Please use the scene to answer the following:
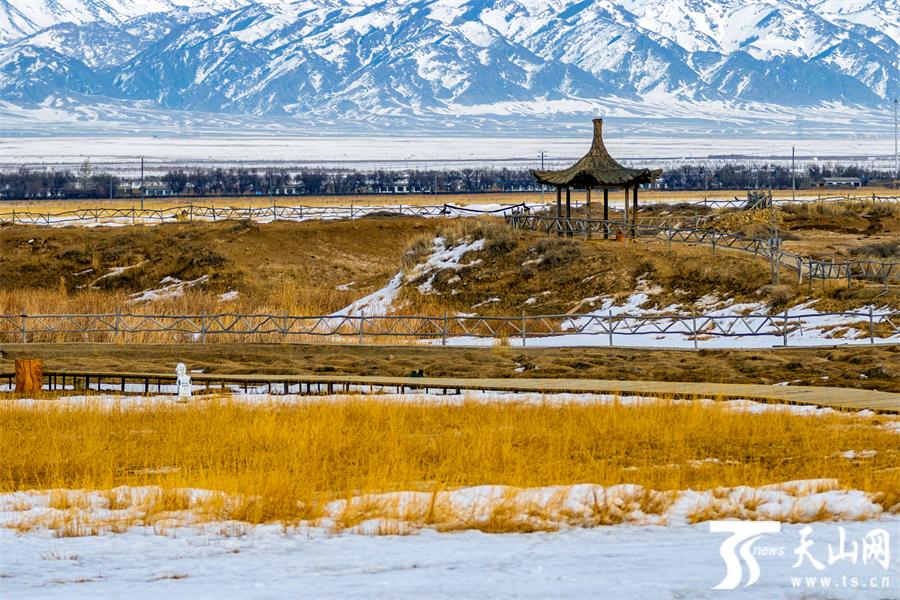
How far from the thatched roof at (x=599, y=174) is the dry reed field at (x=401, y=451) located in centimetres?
3065

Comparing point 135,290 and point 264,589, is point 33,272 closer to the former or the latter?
point 135,290

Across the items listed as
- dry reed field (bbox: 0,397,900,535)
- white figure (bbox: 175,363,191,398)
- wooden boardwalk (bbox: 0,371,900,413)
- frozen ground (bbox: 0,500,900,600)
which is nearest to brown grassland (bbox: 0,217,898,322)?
wooden boardwalk (bbox: 0,371,900,413)

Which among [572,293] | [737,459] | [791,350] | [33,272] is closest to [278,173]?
[33,272]

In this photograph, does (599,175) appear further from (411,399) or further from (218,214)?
(218,214)

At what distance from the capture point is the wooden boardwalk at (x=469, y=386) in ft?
80.8

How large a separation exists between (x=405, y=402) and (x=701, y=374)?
7.96 meters

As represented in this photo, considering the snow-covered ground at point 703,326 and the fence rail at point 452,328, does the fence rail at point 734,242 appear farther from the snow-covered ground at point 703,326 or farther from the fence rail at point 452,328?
the fence rail at point 452,328

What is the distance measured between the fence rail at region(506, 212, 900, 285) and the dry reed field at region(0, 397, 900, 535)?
841 inches

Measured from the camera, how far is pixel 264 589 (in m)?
13.2

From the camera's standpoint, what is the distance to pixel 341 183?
168500 mm

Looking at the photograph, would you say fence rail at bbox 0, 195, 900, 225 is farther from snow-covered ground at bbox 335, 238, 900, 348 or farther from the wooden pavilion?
snow-covered ground at bbox 335, 238, 900, 348

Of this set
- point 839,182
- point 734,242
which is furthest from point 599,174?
point 839,182

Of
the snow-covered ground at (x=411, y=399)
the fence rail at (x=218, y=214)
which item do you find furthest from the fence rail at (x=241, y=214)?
the snow-covered ground at (x=411, y=399)

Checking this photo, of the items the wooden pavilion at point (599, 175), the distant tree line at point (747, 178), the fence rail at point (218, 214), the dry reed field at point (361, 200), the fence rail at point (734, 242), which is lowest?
the distant tree line at point (747, 178)
